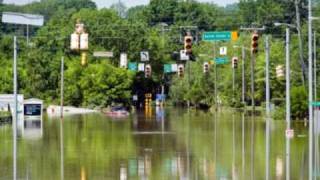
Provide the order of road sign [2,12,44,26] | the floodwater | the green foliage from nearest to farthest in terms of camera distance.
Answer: road sign [2,12,44,26] < the floodwater < the green foliage

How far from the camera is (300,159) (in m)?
34.6

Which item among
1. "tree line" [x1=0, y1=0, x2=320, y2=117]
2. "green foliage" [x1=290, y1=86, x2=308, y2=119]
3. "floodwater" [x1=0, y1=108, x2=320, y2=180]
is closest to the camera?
"floodwater" [x1=0, y1=108, x2=320, y2=180]

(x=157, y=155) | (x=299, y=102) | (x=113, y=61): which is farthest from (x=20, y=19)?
(x=113, y=61)

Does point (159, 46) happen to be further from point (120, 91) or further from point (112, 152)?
point (112, 152)

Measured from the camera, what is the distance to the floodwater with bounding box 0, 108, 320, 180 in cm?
2945

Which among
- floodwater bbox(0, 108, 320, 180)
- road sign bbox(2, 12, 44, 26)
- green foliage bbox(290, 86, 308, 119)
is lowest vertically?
floodwater bbox(0, 108, 320, 180)

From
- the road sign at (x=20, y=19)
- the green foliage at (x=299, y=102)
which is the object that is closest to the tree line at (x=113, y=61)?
the green foliage at (x=299, y=102)

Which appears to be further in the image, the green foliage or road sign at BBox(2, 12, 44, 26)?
the green foliage

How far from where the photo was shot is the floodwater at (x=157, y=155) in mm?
29453

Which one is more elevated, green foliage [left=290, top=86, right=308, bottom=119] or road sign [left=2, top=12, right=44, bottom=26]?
road sign [left=2, top=12, right=44, bottom=26]

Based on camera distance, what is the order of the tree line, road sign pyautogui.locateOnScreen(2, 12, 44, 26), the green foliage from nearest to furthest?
road sign pyautogui.locateOnScreen(2, 12, 44, 26), the green foliage, the tree line

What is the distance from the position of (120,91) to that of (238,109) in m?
21.2

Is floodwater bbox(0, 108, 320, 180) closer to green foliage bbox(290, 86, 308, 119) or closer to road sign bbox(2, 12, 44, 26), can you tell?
road sign bbox(2, 12, 44, 26)

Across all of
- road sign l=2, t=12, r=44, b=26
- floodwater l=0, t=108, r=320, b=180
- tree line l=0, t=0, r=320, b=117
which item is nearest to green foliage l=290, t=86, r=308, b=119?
floodwater l=0, t=108, r=320, b=180
